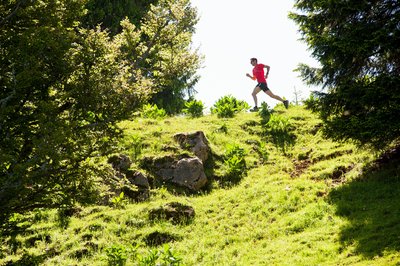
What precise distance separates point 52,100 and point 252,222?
6551 mm

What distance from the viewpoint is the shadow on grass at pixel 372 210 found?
8.43 metres

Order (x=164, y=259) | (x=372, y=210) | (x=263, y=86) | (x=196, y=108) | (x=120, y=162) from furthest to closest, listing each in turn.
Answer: (x=196, y=108), (x=263, y=86), (x=120, y=162), (x=372, y=210), (x=164, y=259)

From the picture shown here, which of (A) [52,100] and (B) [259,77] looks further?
(B) [259,77]

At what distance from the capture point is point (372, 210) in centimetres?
998

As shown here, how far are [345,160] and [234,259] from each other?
5867mm

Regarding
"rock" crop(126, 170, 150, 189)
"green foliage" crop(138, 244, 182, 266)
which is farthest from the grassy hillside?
"rock" crop(126, 170, 150, 189)

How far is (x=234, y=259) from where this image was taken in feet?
32.8

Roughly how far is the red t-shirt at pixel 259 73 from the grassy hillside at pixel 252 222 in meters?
4.84

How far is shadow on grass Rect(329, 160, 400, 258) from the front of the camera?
843cm

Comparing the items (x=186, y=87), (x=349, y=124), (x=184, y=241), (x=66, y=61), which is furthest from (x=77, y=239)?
(x=186, y=87)

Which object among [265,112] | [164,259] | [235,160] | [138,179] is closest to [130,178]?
[138,179]

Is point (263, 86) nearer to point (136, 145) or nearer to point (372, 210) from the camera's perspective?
point (136, 145)

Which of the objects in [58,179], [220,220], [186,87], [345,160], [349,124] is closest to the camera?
[58,179]

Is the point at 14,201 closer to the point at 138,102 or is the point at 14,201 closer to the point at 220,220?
the point at 138,102
